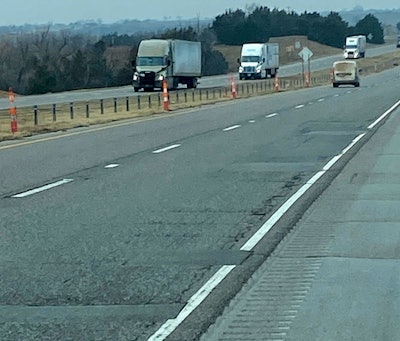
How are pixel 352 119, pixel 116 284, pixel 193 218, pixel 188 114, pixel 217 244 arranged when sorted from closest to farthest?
pixel 116 284 → pixel 217 244 → pixel 193 218 → pixel 352 119 → pixel 188 114

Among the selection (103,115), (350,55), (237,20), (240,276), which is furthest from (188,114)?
(237,20)

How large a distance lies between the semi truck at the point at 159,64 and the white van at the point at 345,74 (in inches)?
422

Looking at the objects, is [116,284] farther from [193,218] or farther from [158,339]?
[193,218]

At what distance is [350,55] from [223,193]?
12924 centimetres

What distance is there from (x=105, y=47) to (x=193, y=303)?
447ft

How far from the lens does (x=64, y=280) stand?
917cm

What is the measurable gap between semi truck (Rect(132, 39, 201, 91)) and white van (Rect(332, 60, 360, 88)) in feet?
35.2

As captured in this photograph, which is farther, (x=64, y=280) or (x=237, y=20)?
(x=237, y=20)

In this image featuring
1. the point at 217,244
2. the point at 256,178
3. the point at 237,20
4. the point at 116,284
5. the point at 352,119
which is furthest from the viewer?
the point at 237,20

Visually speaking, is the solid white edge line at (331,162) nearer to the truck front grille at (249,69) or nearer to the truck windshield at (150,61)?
the truck windshield at (150,61)

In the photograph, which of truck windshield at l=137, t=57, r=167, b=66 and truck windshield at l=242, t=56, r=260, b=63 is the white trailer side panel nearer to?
truck windshield at l=137, t=57, r=167, b=66

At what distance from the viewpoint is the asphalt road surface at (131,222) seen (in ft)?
26.4

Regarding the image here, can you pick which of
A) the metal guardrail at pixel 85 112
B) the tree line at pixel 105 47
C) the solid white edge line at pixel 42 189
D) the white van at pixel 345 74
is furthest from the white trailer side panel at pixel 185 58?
the solid white edge line at pixel 42 189

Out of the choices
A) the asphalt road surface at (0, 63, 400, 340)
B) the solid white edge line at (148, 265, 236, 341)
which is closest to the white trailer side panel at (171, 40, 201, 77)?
the asphalt road surface at (0, 63, 400, 340)
